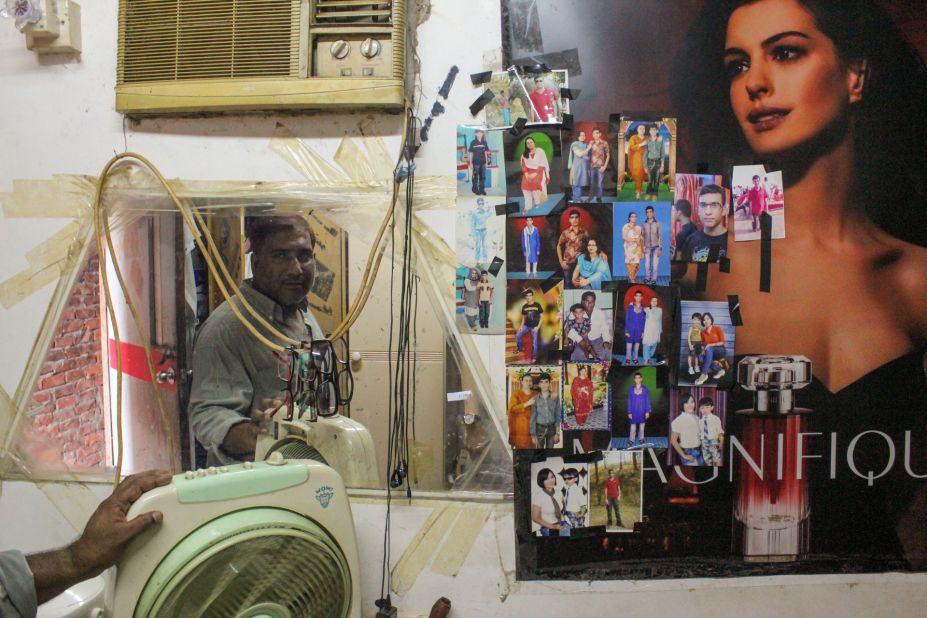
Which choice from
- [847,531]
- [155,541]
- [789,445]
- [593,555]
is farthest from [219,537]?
[847,531]

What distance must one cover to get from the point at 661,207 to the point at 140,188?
129 cm

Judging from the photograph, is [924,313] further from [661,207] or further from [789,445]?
[661,207]

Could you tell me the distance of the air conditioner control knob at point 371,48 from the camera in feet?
4.81

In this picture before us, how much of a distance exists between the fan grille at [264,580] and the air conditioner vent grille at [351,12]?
114cm

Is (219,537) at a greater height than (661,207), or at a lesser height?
lesser

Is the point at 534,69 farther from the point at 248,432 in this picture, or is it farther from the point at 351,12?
the point at 248,432

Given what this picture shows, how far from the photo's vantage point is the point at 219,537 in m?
1.04

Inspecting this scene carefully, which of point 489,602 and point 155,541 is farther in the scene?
point 489,602

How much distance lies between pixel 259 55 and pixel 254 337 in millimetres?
677

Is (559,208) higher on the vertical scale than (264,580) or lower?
higher

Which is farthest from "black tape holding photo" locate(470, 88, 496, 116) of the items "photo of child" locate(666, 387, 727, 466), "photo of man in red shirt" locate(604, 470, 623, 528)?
"photo of man in red shirt" locate(604, 470, 623, 528)

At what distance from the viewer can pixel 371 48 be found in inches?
57.8

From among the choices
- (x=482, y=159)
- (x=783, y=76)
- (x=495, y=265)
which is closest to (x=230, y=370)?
(x=495, y=265)

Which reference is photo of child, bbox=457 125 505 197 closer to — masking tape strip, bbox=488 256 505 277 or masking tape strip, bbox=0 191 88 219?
masking tape strip, bbox=488 256 505 277
